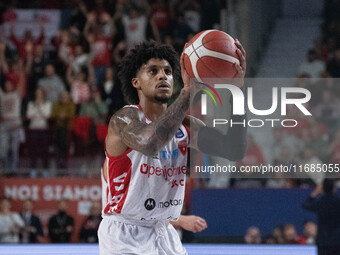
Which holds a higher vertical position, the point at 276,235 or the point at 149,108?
the point at 149,108

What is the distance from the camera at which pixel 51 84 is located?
12.1 meters

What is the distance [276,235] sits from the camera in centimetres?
945

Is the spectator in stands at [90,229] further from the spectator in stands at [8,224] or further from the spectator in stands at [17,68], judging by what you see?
the spectator in stands at [17,68]

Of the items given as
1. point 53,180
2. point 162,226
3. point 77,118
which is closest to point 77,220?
point 53,180

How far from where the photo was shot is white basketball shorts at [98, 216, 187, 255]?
4.08 metres

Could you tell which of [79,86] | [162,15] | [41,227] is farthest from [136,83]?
[162,15]

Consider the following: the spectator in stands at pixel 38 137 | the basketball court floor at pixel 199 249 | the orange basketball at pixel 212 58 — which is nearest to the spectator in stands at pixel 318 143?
the basketball court floor at pixel 199 249

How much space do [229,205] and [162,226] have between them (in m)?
5.43

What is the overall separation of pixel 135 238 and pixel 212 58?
1323mm

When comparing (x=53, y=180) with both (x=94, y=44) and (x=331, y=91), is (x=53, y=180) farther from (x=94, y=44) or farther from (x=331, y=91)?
(x=331, y=91)

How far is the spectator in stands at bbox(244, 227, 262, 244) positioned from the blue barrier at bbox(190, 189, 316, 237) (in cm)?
6

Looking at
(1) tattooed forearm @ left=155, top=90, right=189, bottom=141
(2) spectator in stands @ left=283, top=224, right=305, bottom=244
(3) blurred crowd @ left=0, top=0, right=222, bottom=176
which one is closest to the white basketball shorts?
(1) tattooed forearm @ left=155, top=90, right=189, bottom=141

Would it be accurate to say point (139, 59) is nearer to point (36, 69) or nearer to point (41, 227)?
point (41, 227)

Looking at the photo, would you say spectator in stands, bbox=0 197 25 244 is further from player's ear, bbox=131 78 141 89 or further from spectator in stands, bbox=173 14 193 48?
player's ear, bbox=131 78 141 89
